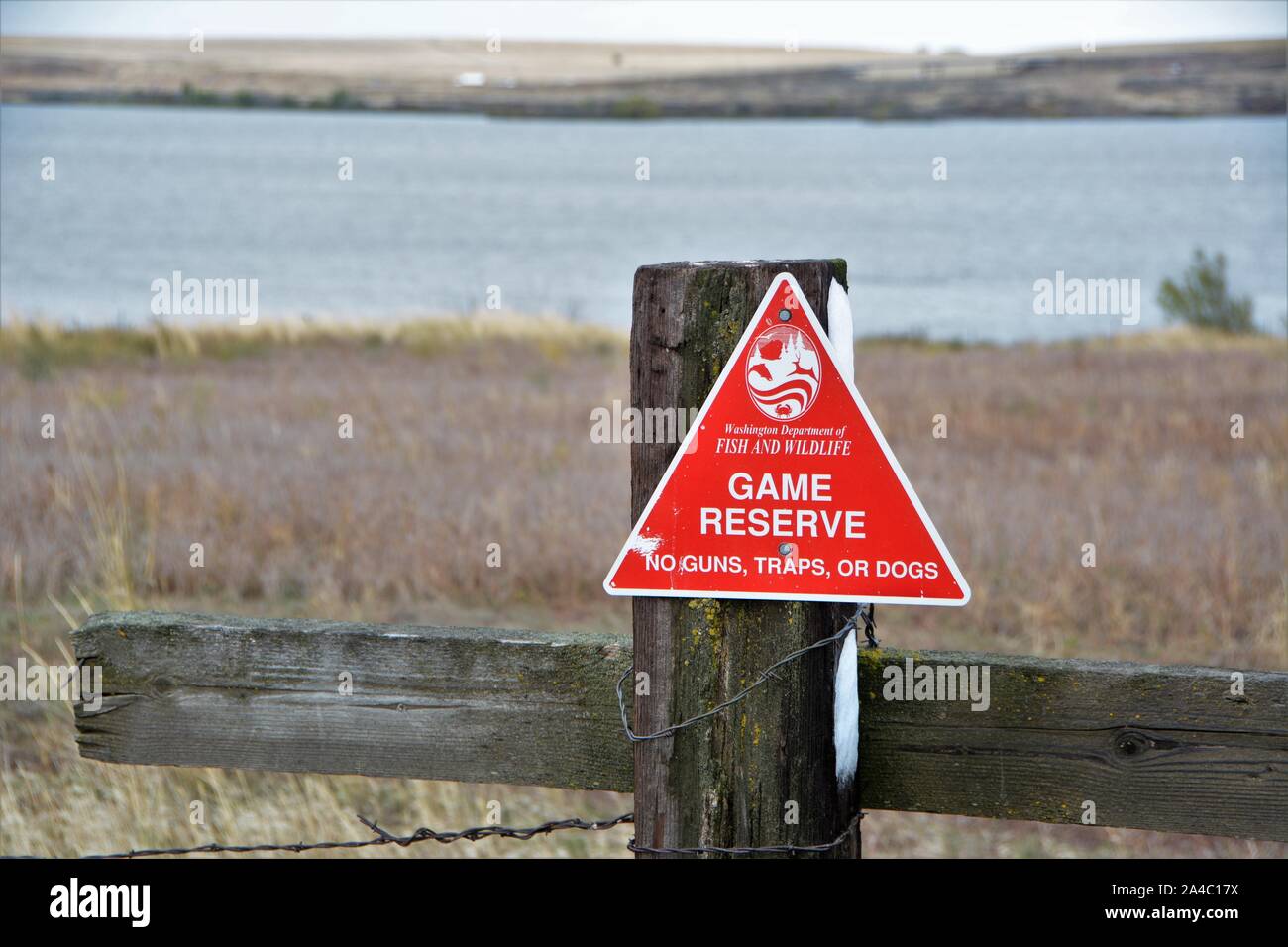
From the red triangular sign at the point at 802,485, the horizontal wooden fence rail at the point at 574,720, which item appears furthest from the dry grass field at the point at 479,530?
the red triangular sign at the point at 802,485

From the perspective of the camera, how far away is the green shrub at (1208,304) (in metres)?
24.4

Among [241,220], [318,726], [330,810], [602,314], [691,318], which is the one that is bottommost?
[330,810]

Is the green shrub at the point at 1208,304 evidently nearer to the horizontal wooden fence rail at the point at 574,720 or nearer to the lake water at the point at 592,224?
the lake water at the point at 592,224

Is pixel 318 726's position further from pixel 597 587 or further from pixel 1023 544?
pixel 1023 544

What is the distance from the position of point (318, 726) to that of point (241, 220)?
8862 cm

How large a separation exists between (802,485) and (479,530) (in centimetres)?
Result: 716

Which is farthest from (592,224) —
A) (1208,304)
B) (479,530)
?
(479,530)

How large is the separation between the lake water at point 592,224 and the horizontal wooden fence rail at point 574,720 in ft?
73.4

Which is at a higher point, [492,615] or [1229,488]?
[1229,488]

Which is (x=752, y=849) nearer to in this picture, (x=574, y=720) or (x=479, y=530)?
(x=574, y=720)

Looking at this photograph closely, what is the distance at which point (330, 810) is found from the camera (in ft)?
15.0

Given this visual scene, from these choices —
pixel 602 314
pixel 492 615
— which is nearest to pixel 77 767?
pixel 492 615

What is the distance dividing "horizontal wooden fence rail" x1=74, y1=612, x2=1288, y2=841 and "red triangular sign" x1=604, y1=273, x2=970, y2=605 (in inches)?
9.7

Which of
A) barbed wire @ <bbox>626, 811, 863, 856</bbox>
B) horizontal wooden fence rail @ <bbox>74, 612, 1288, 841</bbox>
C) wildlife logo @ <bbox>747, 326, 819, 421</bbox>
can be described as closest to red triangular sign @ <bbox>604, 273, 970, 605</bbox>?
wildlife logo @ <bbox>747, 326, 819, 421</bbox>
